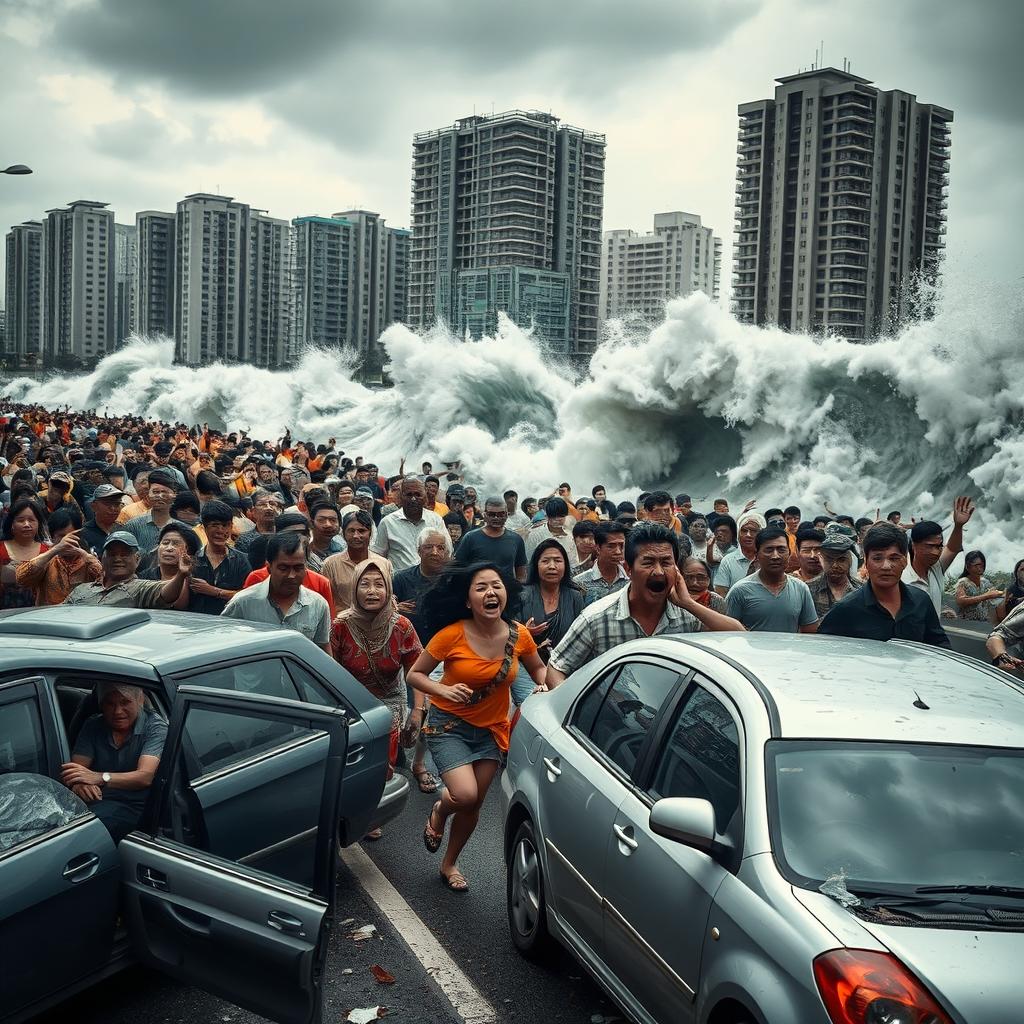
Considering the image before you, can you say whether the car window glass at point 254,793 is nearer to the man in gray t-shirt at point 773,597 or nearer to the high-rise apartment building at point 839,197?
the man in gray t-shirt at point 773,597

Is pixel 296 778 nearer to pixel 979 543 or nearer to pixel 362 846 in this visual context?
pixel 362 846

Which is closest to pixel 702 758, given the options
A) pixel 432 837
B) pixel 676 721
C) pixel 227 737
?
pixel 676 721

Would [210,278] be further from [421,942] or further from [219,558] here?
[421,942]

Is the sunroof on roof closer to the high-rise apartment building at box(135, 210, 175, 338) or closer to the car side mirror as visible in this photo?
the car side mirror

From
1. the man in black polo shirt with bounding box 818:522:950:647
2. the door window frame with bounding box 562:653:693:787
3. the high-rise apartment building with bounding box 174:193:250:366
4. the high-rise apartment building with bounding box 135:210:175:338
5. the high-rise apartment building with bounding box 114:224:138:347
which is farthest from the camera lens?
the high-rise apartment building with bounding box 114:224:138:347

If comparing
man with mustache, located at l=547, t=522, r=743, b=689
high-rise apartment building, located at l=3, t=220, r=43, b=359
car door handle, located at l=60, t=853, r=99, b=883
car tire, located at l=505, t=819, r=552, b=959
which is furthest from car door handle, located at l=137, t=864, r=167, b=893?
high-rise apartment building, located at l=3, t=220, r=43, b=359

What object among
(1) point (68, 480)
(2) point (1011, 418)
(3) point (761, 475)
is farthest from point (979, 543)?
(1) point (68, 480)

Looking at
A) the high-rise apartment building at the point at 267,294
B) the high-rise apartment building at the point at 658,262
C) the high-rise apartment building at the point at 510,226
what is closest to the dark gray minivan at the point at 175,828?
the high-rise apartment building at the point at 510,226
